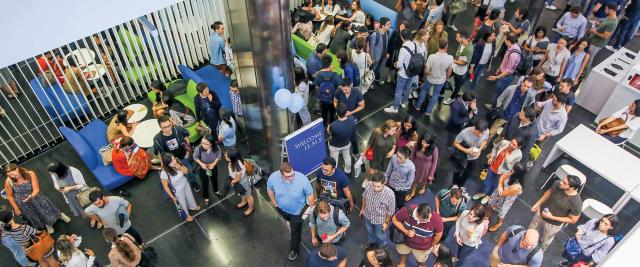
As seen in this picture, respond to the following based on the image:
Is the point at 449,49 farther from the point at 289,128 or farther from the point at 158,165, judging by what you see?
the point at 158,165

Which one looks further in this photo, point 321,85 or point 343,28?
point 343,28

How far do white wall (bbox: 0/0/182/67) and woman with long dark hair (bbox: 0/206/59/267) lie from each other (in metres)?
2.52

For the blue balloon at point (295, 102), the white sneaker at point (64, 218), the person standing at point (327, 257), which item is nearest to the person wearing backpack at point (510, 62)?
the blue balloon at point (295, 102)

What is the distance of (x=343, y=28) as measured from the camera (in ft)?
29.5

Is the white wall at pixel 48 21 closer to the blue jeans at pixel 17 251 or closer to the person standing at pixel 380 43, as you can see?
the blue jeans at pixel 17 251

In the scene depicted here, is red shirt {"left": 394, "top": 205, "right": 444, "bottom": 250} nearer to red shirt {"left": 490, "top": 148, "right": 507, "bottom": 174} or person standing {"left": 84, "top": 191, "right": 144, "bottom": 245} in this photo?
red shirt {"left": 490, "top": 148, "right": 507, "bottom": 174}

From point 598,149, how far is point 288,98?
4.52 m

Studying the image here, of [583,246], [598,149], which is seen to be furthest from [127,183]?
[598,149]

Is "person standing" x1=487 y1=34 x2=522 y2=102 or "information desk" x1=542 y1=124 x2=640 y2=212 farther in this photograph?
"person standing" x1=487 y1=34 x2=522 y2=102

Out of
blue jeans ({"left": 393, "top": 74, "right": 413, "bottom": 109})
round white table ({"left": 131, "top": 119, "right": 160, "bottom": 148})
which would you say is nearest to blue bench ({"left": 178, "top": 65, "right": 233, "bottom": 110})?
round white table ({"left": 131, "top": 119, "right": 160, "bottom": 148})

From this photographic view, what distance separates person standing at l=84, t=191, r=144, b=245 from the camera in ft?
17.1

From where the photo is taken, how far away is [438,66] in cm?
738

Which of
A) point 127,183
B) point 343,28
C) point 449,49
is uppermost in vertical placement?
point 343,28

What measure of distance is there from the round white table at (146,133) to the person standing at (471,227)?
15.4 ft
